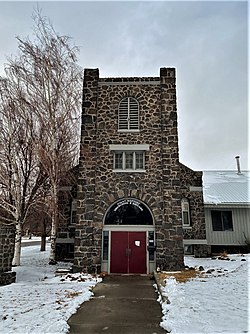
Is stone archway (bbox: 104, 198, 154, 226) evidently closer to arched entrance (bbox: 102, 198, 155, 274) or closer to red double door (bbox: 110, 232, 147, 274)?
arched entrance (bbox: 102, 198, 155, 274)

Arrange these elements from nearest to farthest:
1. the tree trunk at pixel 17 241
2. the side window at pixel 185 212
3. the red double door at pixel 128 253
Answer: the red double door at pixel 128 253, the tree trunk at pixel 17 241, the side window at pixel 185 212

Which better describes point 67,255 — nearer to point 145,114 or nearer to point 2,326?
point 145,114

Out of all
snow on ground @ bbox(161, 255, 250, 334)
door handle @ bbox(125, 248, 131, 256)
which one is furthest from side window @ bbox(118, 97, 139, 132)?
snow on ground @ bbox(161, 255, 250, 334)

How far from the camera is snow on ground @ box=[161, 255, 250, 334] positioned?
5.71m

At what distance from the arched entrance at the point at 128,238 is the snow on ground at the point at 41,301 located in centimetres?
185

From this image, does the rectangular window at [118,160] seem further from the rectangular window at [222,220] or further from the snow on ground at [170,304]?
the rectangular window at [222,220]

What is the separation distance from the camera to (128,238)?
1442cm

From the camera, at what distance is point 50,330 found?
5723mm

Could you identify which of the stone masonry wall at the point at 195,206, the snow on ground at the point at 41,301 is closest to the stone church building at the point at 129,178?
the snow on ground at the point at 41,301

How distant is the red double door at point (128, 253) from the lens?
Answer: 555 inches

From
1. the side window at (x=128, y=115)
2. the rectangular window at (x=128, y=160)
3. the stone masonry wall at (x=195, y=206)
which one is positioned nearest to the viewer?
the rectangular window at (x=128, y=160)

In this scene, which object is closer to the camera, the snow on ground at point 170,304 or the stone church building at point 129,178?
the snow on ground at point 170,304

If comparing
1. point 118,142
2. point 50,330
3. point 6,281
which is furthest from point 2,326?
point 118,142

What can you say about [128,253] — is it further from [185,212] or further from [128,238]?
[185,212]
